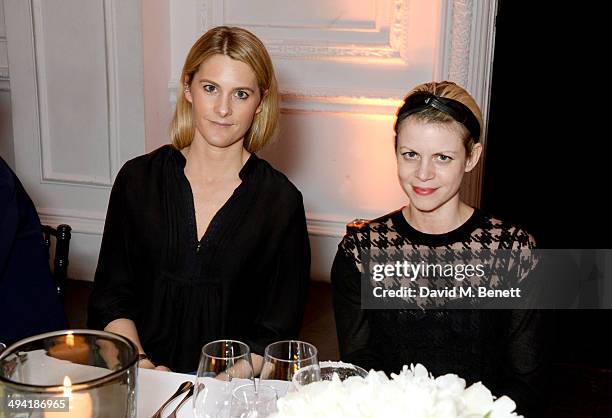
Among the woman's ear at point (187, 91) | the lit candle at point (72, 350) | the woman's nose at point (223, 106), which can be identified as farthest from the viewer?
the woman's ear at point (187, 91)

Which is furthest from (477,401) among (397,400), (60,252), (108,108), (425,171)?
(108,108)

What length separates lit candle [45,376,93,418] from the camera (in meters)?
0.91

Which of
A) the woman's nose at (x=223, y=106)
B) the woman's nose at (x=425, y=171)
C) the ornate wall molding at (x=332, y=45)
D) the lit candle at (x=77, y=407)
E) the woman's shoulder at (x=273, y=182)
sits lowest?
the lit candle at (x=77, y=407)

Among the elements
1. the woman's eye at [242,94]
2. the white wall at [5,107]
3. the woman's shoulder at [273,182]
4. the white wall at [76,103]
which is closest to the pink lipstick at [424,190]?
the woman's shoulder at [273,182]

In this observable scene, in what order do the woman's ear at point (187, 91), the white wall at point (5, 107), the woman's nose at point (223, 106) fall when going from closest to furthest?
1. the woman's nose at point (223, 106)
2. the woman's ear at point (187, 91)
3. the white wall at point (5, 107)

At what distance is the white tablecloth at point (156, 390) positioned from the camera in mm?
1328

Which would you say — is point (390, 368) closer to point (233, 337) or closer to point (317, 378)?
point (233, 337)

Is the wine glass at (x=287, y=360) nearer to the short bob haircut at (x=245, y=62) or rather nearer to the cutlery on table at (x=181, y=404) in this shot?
the cutlery on table at (x=181, y=404)

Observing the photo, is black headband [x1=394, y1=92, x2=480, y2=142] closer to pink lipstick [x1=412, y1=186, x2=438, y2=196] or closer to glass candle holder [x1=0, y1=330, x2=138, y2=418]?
pink lipstick [x1=412, y1=186, x2=438, y2=196]

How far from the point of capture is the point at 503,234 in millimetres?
1842

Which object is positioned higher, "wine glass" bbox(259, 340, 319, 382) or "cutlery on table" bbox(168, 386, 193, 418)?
"wine glass" bbox(259, 340, 319, 382)

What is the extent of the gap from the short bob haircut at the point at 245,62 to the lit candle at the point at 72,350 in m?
1.07

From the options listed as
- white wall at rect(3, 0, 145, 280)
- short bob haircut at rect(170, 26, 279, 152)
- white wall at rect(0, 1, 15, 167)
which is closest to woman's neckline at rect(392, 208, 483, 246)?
short bob haircut at rect(170, 26, 279, 152)

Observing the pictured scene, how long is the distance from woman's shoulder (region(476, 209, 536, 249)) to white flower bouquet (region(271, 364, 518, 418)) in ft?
3.33
